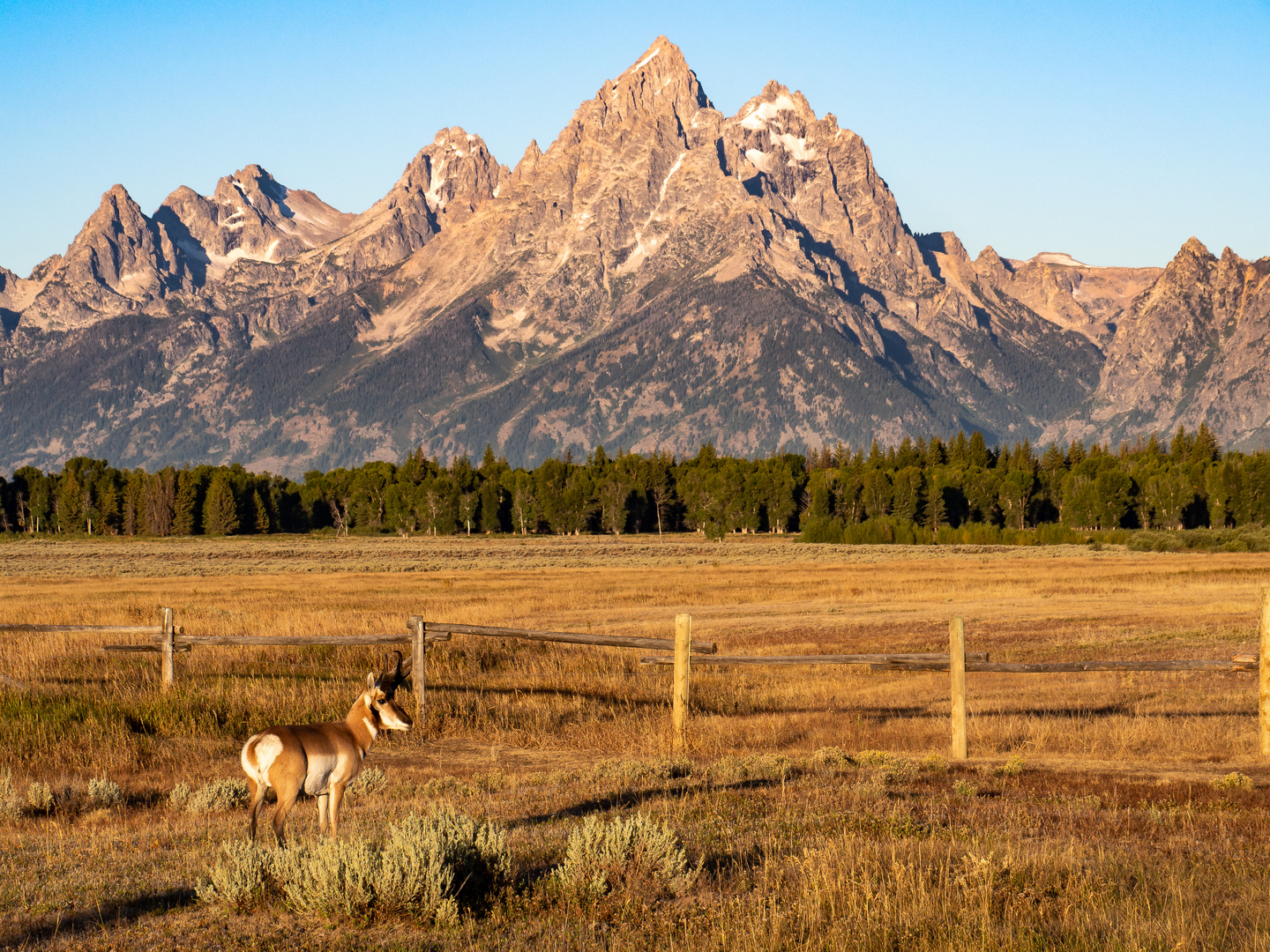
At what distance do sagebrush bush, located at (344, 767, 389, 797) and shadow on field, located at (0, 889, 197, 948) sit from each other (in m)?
3.94

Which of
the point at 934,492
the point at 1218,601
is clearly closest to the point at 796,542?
the point at 934,492

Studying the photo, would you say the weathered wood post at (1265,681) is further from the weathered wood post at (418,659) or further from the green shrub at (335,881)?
the green shrub at (335,881)

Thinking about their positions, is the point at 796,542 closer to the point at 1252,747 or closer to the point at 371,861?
the point at 1252,747

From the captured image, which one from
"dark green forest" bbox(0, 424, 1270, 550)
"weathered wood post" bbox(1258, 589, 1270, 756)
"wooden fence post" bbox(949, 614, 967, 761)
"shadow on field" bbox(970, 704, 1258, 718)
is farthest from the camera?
"dark green forest" bbox(0, 424, 1270, 550)

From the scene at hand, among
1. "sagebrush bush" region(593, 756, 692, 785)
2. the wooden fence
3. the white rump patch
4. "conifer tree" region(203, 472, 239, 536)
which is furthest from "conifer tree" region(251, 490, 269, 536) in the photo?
the white rump patch

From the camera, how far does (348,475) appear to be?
16812 centimetres

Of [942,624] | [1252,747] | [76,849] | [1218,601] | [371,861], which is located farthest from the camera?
[1218,601]

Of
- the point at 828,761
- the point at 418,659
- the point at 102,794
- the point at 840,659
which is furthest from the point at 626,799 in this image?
the point at 418,659

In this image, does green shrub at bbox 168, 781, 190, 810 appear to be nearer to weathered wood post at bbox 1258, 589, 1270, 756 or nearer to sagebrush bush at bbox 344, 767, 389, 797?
sagebrush bush at bbox 344, 767, 389, 797

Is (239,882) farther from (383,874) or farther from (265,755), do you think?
(265,755)

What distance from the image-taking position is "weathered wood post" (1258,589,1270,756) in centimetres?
1388

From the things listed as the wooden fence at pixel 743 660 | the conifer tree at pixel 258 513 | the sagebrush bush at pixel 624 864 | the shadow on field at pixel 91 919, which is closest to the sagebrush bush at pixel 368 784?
the wooden fence at pixel 743 660

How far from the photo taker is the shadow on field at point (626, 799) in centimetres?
1030

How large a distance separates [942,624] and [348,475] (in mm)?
145475
